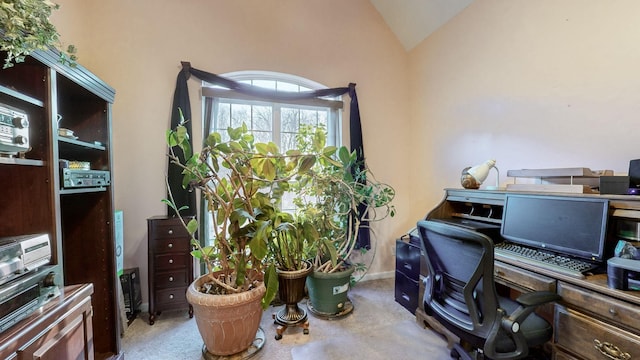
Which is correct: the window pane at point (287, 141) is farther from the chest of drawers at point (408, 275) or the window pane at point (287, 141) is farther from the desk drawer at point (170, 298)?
the desk drawer at point (170, 298)

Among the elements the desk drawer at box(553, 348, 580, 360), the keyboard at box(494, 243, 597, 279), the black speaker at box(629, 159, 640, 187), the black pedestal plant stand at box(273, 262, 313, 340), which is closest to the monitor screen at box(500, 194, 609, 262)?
the keyboard at box(494, 243, 597, 279)

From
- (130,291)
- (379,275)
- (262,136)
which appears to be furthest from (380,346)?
(262,136)

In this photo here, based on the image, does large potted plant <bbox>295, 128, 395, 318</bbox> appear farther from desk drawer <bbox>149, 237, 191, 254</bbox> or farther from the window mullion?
desk drawer <bbox>149, 237, 191, 254</bbox>

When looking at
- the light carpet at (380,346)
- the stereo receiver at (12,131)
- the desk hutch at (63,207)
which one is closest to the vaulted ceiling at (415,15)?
the desk hutch at (63,207)

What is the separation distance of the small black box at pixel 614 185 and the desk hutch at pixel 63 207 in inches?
105

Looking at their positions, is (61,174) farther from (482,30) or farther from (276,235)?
(482,30)

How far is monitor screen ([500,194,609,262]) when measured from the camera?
1.37 meters

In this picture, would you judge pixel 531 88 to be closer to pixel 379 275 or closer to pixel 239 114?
pixel 379 275

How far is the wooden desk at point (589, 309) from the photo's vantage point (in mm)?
1062

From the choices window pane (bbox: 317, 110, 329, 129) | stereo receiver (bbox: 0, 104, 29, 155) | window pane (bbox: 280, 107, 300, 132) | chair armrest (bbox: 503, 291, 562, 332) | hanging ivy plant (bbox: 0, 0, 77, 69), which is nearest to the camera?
hanging ivy plant (bbox: 0, 0, 77, 69)

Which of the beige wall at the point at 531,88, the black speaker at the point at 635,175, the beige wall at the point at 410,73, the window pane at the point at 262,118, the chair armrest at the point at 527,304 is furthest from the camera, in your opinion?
the window pane at the point at 262,118

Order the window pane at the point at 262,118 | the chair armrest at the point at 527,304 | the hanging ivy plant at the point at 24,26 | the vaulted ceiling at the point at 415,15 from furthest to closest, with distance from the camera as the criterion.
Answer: the window pane at the point at 262,118, the vaulted ceiling at the point at 415,15, the chair armrest at the point at 527,304, the hanging ivy plant at the point at 24,26

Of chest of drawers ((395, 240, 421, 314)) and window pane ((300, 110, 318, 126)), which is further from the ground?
window pane ((300, 110, 318, 126))

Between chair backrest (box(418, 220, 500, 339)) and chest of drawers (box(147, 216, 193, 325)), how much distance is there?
201cm
